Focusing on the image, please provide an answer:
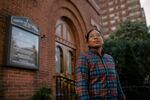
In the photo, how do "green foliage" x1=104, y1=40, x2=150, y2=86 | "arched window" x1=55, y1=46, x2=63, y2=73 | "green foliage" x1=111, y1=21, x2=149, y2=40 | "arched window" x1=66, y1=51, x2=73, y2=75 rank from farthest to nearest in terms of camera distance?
"green foliage" x1=111, y1=21, x2=149, y2=40
"green foliage" x1=104, y1=40, x2=150, y2=86
"arched window" x1=66, y1=51, x2=73, y2=75
"arched window" x1=55, y1=46, x2=63, y2=73

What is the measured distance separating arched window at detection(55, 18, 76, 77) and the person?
5142 mm

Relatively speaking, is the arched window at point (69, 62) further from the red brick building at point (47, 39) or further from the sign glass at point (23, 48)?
the sign glass at point (23, 48)

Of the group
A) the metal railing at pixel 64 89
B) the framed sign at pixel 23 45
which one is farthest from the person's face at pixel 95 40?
the metal railing at pixel 64 89

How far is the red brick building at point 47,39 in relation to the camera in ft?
15.2

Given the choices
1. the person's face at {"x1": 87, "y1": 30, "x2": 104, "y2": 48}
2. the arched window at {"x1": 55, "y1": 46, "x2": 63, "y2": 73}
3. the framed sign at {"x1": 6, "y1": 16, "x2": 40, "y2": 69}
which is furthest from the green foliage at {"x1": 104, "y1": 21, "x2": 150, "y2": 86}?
the person's face at {"x1": 87, "y1": 30, "x2": 104, "y2": 48}

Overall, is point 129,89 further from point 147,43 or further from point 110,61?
point 110,61

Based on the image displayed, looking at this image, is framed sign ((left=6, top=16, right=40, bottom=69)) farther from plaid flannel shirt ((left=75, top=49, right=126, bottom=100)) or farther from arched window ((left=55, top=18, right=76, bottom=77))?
plaid flannel shirt ((left=75, top=49, right=126, bottom=100))

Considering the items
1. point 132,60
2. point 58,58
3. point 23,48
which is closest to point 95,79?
point 23,48

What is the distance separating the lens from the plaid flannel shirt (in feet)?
7.59

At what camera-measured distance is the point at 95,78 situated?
237 cm

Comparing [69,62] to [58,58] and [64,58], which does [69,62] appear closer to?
[64,58]

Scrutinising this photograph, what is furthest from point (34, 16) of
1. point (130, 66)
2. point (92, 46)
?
point (130, 66)

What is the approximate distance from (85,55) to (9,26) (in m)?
2.76

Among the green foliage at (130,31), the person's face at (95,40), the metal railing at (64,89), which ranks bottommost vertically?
the metal railing at (64,89)
